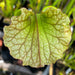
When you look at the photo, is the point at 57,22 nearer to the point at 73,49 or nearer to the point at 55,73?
the point at 73,49

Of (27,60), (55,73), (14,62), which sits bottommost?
(55,73)

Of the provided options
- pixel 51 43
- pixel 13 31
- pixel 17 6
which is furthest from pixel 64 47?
pixel 17 6

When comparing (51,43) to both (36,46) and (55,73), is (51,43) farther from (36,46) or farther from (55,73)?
(55,73)

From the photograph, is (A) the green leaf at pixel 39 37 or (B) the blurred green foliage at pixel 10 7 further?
(B) the blurred green foliage at pixel 10 7

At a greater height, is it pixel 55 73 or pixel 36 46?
pixel 36 46

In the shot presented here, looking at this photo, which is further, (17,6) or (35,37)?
(17,6)

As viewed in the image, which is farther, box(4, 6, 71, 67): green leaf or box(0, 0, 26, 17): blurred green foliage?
box(0, 0, 26, 17): blurred green foliage

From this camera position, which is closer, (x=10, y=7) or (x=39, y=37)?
(x=39, y=37)
